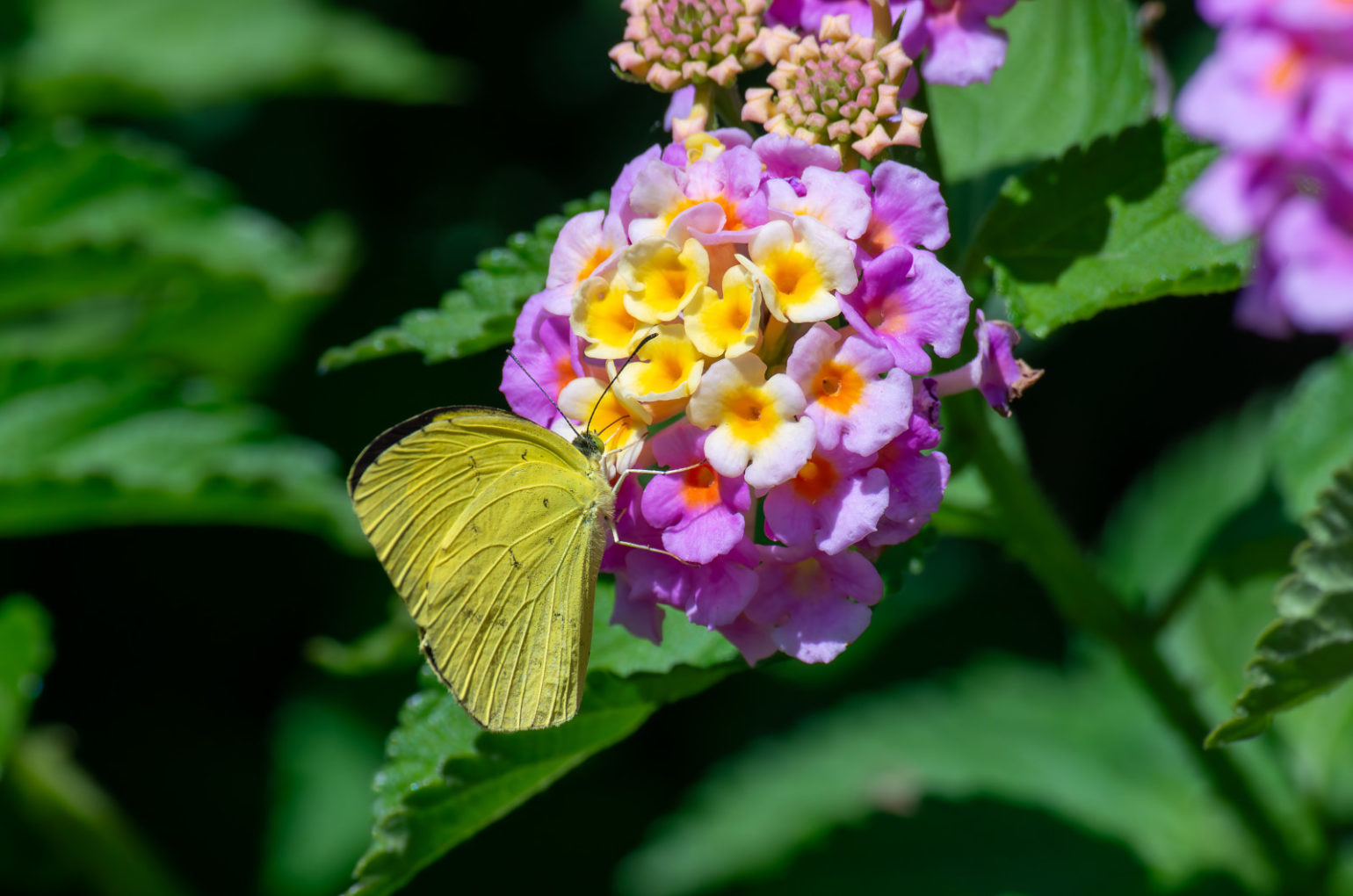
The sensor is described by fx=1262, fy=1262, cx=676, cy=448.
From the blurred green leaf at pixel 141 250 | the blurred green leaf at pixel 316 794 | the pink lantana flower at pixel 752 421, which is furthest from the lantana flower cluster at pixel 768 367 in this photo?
the blurred green leaf at pixel 316 794

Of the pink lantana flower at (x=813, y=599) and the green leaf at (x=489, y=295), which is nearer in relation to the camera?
the pink lantana flower at (x=813, y=599)

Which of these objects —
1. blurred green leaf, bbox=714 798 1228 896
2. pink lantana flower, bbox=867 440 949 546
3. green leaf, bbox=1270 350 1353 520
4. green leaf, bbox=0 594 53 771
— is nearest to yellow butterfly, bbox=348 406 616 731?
pink lantana flower, bbox=867 440 949 546

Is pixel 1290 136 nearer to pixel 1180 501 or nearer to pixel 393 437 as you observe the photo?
pixel 393 437

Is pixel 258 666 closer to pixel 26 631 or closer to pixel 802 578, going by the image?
pixel 26 631

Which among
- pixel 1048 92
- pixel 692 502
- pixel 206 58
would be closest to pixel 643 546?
pixel 692 502

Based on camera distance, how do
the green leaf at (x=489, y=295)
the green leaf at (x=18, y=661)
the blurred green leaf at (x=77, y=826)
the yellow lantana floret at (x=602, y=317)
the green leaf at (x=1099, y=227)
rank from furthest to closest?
1. the blurred green leaf at (x=77, y=826)
2. the green leaf at (x=18, y=661)
3. the green leaf at (x=489, y=295)
4. the green leaf at (x=1099, y=227)
5. the yellow lantana floret at (x=602, y=317)

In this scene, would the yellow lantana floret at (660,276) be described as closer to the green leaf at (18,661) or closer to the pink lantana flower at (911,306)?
the pink lantana flower at (911,306)

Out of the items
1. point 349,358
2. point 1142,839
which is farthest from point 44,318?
point 1142,839
